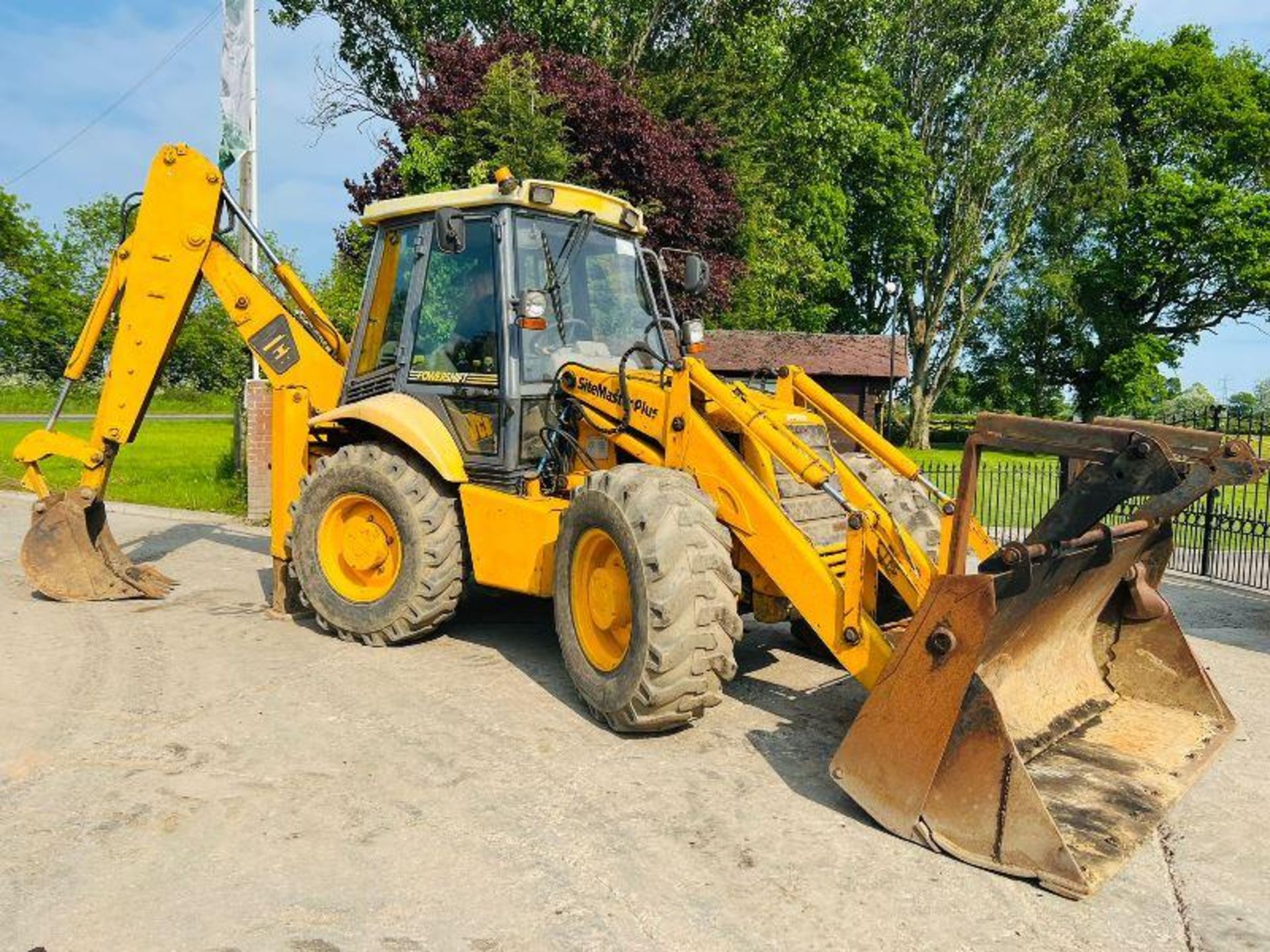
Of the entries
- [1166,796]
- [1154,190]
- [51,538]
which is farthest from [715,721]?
[1154,190]

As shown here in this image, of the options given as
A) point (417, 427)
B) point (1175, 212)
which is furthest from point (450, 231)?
point (1175, 212)

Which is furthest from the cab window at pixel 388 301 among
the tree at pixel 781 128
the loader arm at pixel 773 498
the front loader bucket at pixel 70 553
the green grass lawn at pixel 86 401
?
the green grass lawn at pixel 86 401

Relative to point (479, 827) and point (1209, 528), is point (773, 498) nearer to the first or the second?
point (479, 827)

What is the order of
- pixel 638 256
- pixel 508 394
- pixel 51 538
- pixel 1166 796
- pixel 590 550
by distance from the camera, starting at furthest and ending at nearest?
pixel 51 538 → pixel 638 256 → pixel 508 394 → pixel 590 550 → pixel 1166 796

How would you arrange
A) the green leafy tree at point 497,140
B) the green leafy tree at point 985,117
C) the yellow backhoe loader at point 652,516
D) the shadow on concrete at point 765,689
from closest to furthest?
the yellow backhoe loader at point 652,516, the shadow on concrete at point 765,689, the green leafy tree at point 497,140, the green leafy tree at point 985,117

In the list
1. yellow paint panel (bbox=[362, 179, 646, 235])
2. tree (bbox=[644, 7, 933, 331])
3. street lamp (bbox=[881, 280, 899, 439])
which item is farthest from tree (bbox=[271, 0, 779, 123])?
yellow paint panel (bbox=[362, 179, 646, 235])

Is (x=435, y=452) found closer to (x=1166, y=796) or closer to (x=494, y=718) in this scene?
(x=494, y=718)

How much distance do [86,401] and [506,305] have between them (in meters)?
41.6

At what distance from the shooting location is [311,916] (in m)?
3.13

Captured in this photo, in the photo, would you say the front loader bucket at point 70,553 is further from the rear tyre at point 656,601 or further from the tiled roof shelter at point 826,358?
the tiled roof shelter at point 826,358

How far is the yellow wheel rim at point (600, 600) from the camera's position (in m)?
4.88

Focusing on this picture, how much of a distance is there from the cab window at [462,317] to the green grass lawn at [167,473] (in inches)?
320

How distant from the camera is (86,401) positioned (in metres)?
40.8

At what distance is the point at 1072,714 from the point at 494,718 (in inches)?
111
